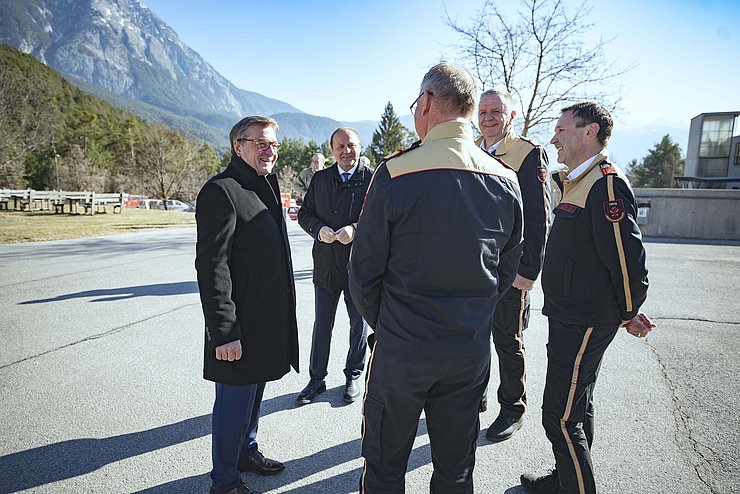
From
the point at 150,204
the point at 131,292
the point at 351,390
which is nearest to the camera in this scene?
the point at 351,390

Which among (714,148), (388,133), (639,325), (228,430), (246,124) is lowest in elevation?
(228,430)

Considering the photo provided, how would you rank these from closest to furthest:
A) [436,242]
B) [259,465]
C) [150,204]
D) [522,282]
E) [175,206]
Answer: [436,242]
[259,465]
[522,282]
[150,204]
[175,206]

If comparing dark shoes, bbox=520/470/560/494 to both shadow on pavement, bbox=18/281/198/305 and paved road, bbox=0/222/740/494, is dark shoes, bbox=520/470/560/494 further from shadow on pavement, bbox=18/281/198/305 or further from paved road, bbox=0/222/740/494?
shadow on pavement, bbox=18/281/198/305

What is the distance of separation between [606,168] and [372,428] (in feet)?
5.71

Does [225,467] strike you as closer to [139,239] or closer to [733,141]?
[139,239]

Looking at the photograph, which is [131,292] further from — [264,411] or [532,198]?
[532,198]

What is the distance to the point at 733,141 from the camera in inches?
1171

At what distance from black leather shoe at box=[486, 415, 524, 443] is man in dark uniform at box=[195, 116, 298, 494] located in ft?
5.25

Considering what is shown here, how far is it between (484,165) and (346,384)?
8.24ft

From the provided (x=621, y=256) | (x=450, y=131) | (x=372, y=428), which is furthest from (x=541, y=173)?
(x=372, y=428)

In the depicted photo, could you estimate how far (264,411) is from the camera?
3.23 meters

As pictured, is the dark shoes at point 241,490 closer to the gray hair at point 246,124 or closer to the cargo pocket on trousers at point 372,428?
the cargo pocket on trousers at point 372,428

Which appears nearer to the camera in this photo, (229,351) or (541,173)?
(229,351)

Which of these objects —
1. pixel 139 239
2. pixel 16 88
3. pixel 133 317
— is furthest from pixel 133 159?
pixel 133 317
